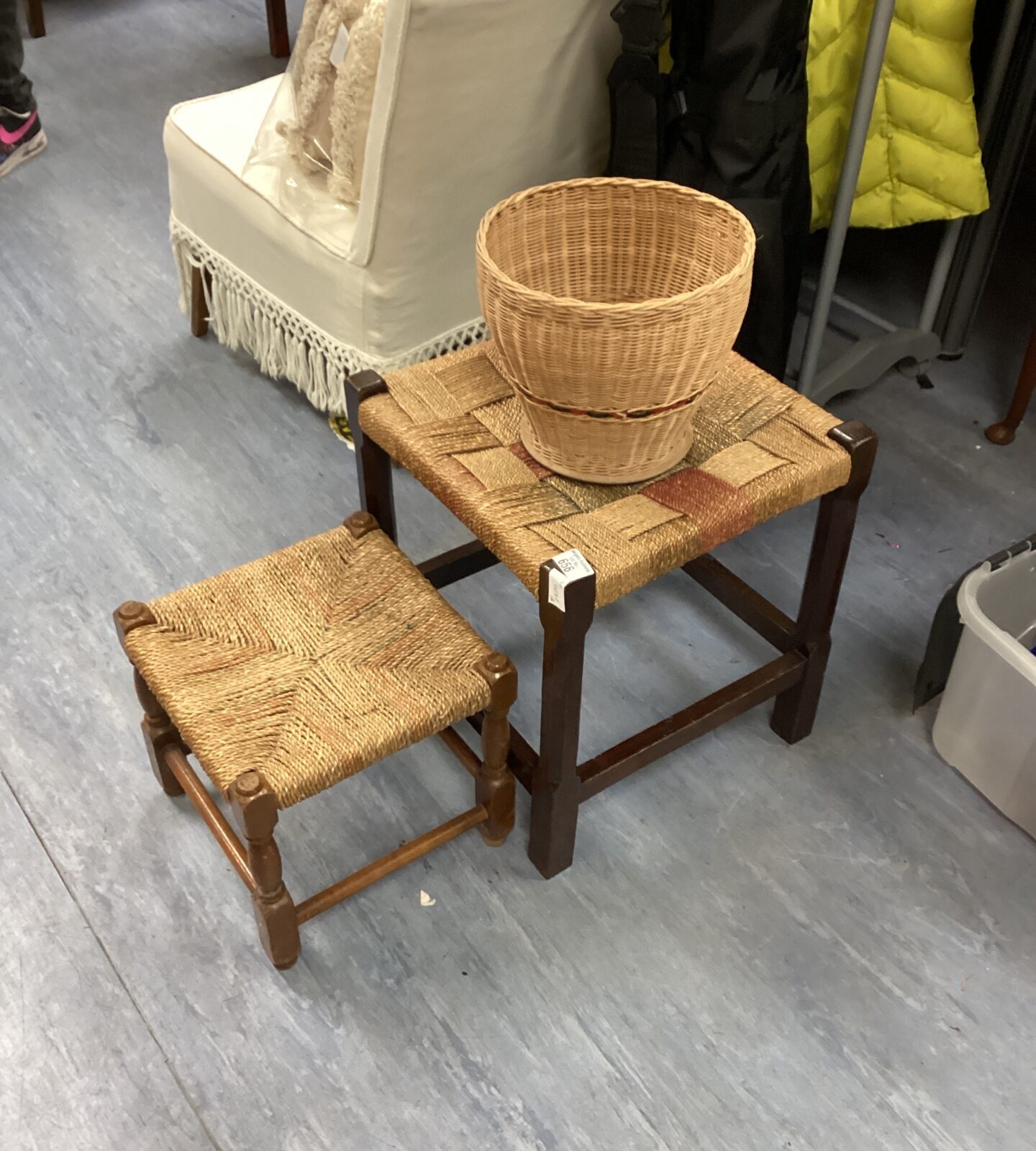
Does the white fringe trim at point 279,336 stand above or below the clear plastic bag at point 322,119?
below

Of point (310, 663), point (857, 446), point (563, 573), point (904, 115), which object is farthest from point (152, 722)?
point (904, 115)

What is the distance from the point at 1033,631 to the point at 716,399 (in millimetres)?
502

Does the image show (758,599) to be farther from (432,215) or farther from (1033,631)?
(432,215)

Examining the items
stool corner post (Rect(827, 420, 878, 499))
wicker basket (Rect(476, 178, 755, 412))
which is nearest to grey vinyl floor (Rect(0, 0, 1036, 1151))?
stool corner post (Rect(827, 420, 878, 499))

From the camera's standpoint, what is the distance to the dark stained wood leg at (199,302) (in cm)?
184

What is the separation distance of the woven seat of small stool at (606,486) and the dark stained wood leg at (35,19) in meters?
2.34

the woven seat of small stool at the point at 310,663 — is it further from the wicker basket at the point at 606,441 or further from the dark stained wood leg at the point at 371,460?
the wicker basket at the point at 606,441

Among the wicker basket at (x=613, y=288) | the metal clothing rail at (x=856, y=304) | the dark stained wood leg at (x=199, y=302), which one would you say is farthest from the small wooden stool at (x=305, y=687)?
the dark stained wood leg at (x=199, y=302)

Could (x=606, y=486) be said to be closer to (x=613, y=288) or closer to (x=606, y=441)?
(x=606, y=441)

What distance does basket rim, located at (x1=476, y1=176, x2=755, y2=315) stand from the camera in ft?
2.83

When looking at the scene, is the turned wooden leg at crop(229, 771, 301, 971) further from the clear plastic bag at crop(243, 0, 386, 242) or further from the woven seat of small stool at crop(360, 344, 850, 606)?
the clear plastic bag at crop(243, 0, 386, 242)

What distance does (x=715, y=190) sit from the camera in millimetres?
1431

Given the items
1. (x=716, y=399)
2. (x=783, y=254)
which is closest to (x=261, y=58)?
(x=783, y=254)

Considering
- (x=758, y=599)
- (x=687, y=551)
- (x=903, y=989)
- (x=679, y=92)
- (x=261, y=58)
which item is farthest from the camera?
(x=261, y=58)
